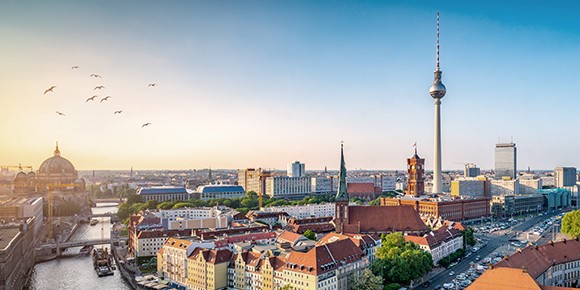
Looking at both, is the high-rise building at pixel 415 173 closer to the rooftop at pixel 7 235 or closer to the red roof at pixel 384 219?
the red roof at pixel 384 219

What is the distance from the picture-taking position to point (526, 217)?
11750cm

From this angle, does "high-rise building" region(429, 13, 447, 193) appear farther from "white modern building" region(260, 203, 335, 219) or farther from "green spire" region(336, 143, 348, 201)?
"green spire" region(336, 143, 348, 201)

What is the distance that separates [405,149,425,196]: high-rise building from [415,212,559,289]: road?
75.1 ft

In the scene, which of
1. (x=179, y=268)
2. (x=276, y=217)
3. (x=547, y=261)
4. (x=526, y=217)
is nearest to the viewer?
(x=547, y=261)

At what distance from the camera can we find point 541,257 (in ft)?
149

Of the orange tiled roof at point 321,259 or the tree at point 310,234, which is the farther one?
the tree at point 310,234

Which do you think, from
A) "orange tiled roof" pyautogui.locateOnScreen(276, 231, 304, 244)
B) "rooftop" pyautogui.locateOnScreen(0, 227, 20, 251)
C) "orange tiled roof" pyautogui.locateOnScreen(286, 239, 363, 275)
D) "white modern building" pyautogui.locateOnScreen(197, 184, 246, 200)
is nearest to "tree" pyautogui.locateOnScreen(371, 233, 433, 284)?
"orange tiled roof" pyautogui.locateOnScreen(286, 239, 363, 275)

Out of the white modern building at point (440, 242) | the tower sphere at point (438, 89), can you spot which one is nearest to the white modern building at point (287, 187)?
the tower sphere at point (438, 89)

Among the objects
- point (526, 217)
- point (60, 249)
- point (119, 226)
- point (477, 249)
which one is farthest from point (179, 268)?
point (526, 217)

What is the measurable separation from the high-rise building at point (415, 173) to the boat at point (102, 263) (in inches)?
2840

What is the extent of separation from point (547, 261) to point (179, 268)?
4250 centimetres

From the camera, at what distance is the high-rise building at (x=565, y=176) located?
7269 inches

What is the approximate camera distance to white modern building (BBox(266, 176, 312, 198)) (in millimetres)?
157000

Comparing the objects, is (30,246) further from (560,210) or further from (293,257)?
(560,210)
